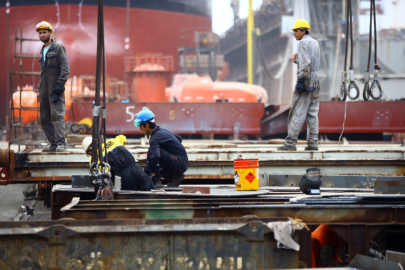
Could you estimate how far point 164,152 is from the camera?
191 inches

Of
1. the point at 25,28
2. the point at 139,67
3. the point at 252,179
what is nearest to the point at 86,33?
the point at 25,28

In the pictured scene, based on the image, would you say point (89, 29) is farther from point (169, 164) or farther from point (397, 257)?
point (397, 257)

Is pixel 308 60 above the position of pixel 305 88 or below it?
above

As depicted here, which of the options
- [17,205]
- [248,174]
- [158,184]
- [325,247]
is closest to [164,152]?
[158,184]

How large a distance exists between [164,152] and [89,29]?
15.1m

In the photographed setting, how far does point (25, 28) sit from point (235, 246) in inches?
717

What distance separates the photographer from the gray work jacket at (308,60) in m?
5.61

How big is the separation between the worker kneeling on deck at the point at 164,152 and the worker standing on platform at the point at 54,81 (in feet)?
4.43

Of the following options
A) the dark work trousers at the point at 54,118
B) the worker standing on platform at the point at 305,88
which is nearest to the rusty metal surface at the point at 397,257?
the worker standing on platform at the point at 305,88

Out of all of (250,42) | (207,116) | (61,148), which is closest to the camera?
(61,148)

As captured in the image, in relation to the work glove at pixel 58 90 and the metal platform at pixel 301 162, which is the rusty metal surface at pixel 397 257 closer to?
the metal platform at pixel 301 162

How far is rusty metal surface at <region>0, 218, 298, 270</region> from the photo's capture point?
8.60ft

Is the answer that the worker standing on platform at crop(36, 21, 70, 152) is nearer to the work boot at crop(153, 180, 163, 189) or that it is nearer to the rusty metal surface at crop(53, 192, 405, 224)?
the work boot at crop(153, 180, 163, 189)

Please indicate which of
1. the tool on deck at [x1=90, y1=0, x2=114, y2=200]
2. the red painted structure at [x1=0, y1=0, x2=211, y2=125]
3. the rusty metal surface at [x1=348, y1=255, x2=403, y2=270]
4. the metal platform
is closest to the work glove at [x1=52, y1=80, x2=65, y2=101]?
the metal platform
